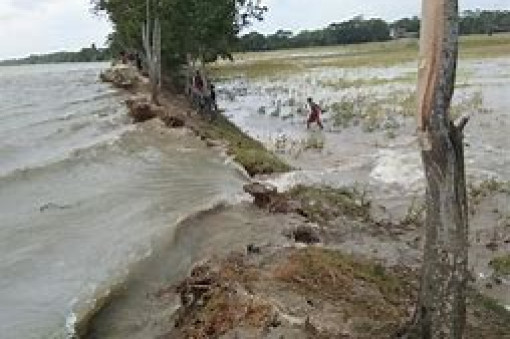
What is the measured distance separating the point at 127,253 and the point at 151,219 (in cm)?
238

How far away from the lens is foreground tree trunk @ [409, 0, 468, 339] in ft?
25.2

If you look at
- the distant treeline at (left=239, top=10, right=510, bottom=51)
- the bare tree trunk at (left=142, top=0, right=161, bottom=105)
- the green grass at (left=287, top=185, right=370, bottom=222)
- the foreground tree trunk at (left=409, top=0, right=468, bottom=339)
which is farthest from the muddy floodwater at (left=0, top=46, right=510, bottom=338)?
the distant treeline at (left=239, top=10, right=510, bottom=51)

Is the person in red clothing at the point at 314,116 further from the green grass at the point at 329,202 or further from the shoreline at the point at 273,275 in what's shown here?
the shoreline at the point at 273,275

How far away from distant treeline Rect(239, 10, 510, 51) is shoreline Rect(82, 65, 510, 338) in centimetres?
12625

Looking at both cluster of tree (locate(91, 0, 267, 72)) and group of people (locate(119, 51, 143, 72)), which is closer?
cluster of tree (locate(91, 0, 267, 72))

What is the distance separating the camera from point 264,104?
4778 cm

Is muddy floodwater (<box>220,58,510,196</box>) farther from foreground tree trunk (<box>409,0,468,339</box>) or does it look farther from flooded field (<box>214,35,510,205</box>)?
foreground tree trunk (<box>409,0,468,339</box>)

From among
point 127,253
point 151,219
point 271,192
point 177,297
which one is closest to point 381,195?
point 271,192

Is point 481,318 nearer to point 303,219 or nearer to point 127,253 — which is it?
point 303,219

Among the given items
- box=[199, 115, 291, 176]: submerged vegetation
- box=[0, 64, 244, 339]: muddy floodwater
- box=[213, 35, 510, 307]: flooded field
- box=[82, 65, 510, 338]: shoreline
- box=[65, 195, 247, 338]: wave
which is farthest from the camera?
box=[199, 115, 291, 176]: submerged vegetation

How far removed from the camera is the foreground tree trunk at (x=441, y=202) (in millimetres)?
7688

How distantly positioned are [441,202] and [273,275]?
3.08m

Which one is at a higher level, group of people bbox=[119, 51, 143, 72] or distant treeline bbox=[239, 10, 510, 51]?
distant treeline bbox=[239, 10, 510, 51]

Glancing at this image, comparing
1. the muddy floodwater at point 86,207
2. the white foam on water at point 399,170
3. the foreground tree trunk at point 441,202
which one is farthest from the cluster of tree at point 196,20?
the foreground tree trunk at point 441,202
